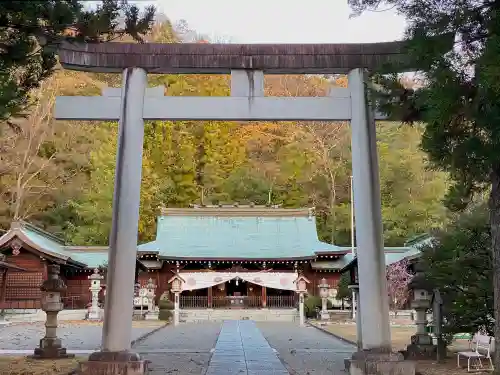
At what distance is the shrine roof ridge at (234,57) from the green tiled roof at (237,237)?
60.1 ft

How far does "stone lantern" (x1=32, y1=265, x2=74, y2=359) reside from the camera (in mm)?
9289

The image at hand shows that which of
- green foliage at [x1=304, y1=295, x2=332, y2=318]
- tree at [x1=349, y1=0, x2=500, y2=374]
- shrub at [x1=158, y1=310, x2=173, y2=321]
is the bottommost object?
shrub at [x1=158, y1=310, x2=173, y2=321]

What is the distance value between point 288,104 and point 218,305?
19.7 metres

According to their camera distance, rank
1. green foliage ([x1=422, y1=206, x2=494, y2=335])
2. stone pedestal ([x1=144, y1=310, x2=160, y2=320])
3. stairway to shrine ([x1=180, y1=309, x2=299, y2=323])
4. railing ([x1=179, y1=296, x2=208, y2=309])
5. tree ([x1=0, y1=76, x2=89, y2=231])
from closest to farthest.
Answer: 1. green foliage ([x1=422, y1=206, x2=494, y2=335])
2. stone pedestal ([x1=144, y1=310, x2=160, y2=320])
3. stairway to shrine ([x1=180, y1=309, x2=299, y2=323])
4. railing ([x1=179, y1=296, x2=208, y2=309])
5. tree ([x1=0, y1=76, x2=89, y2=231])

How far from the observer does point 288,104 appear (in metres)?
7.38

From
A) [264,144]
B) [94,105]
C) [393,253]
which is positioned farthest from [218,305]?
[94,105]

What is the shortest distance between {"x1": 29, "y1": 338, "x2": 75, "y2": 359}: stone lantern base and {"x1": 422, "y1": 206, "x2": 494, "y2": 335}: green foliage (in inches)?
273

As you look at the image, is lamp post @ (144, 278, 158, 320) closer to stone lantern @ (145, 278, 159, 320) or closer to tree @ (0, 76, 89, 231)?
stone lantern @ (145, 278, 159, 320)

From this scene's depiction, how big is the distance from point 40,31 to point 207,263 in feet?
Answer: 69.9

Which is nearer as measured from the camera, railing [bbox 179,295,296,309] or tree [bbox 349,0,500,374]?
tree [bbox 349,0,500,374]

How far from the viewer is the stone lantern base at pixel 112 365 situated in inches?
257

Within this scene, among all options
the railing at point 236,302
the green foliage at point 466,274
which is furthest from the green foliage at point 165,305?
the green foliage at point 466,274

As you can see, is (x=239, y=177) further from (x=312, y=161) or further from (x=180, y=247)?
(x=180, y=247)

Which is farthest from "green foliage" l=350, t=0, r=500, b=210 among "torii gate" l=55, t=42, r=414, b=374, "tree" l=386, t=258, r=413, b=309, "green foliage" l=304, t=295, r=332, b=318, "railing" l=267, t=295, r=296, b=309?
"railing" l=267, t=295, r=296, b=309
